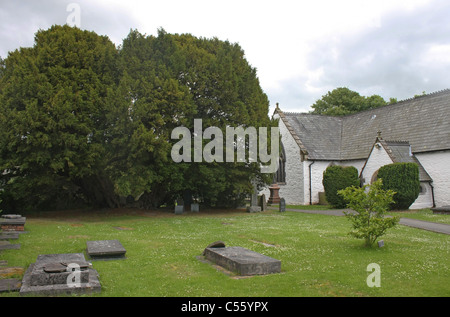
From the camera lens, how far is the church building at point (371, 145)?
81.2 ft

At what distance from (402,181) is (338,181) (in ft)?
13.6

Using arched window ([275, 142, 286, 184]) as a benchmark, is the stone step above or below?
below

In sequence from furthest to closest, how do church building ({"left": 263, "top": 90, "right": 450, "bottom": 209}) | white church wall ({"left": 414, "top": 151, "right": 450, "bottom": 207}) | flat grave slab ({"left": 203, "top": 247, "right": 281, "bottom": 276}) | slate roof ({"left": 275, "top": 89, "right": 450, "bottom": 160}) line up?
slate roof ({"left": 275, "top": 89, "right": 450, "bottom": 160}) < church building ({"left": 263, "top": 90, "right": 450, "bottom": 209}) < white church wall ({"left": 414, "top": 151, "right": 450, "bottom": 207}) < flat grave slab ({"left": 203, "top": 247, "right": 281, "bottom": 276})

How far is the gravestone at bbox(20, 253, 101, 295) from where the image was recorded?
6.02 m

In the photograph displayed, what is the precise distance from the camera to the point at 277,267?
7680mm

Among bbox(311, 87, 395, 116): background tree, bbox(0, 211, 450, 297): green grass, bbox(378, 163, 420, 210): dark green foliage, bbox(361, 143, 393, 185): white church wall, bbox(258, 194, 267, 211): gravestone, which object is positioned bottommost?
bbox(0, 211, 450, 297): green grass

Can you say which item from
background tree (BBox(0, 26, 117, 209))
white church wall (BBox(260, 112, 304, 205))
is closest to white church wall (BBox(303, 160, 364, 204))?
white church wall (BBox(260, 112, 304, 205))

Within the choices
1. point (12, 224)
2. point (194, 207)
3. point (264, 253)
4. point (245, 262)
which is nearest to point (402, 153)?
point (194, 207)

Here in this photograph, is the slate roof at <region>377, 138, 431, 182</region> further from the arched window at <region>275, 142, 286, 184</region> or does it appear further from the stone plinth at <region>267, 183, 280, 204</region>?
the stone plinth at <region>267, 183, 280, 204</region>

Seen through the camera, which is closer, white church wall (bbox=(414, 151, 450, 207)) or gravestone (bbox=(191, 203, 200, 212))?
gravestone (bbox=(191, 203, 200, 212))

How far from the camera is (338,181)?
82.4 ft

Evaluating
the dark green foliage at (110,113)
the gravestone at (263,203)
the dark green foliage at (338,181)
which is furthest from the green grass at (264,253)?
the dark green foliage at (338,181)

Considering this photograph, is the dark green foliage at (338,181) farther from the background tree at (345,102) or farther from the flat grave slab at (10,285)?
the background tree at (345,102)

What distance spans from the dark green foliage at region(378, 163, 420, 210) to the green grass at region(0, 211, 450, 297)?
7.93m
